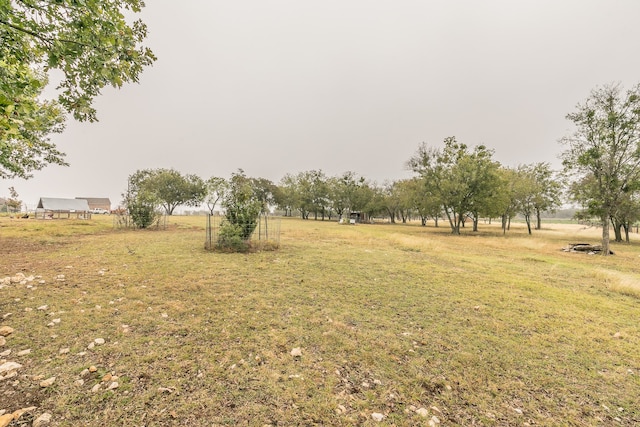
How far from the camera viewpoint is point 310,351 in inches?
148

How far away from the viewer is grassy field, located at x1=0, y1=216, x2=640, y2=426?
267cm

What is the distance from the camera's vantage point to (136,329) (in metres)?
4.14

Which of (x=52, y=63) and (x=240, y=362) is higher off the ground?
(x=52, y=63)

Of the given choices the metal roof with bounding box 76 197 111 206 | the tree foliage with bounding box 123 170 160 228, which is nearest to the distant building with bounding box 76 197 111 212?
the metal roof with bounding box 76 197 111 206

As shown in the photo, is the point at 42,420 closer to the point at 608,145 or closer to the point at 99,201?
the point at 608,145

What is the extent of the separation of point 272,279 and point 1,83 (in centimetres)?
621

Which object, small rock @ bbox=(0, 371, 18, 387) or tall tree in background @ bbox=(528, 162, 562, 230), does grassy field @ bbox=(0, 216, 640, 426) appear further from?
tall tree in background @ bbox=(528, 162, 562, 230)

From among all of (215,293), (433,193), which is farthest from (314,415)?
(433,193)

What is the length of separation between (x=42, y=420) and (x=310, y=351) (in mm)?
2821

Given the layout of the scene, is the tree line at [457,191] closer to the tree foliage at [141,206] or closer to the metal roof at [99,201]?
the tree foliage at [141,206]

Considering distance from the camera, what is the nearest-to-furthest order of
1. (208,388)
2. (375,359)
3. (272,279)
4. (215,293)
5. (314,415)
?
1. (314,415)
2. (208,388)
3. (375,359)
4. (215,293)
5. (272,279)

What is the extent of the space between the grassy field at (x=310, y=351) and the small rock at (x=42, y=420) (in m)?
0.06

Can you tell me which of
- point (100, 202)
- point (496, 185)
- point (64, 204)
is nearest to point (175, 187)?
point (64, 204)

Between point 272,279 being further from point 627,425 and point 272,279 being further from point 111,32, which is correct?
point 627,425
